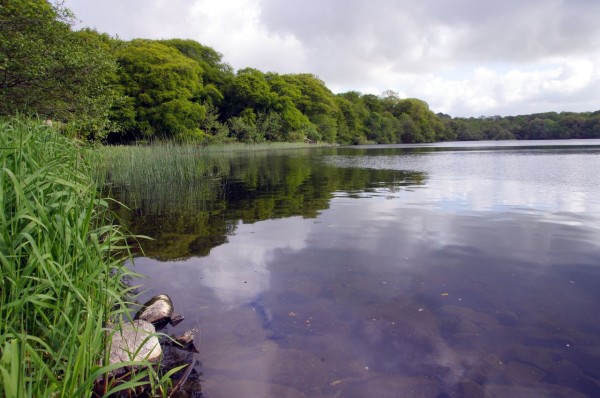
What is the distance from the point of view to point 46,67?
11203mm

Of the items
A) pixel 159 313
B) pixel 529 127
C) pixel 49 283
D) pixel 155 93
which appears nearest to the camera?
pixel 49 283

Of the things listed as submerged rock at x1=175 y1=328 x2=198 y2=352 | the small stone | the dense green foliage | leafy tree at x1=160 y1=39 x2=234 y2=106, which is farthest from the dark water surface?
the dense green foliage

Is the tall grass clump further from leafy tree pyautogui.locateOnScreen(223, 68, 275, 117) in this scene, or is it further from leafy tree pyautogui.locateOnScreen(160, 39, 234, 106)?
leafy tree pyautogui.locateOnScreen(223, 68, 275, 117)

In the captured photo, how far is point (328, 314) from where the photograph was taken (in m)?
4.62

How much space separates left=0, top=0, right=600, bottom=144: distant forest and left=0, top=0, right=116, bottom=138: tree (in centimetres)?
3

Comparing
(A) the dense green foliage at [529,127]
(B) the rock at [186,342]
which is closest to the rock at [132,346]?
(B) the rock at [186,342]

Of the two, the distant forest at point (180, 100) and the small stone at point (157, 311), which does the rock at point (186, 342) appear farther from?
the distant forest at point (180, 100)

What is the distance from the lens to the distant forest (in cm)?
1152

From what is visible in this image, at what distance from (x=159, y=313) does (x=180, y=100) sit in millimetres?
45164

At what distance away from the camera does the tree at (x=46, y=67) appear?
10.8 metres

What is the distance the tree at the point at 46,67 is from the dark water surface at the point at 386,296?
469 cm

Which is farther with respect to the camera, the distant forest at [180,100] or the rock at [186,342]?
the distant forest at [180,100]

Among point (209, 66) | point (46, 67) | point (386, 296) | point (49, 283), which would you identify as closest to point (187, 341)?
point (49, 283)

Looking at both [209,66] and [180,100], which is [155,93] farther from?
[209,66]
